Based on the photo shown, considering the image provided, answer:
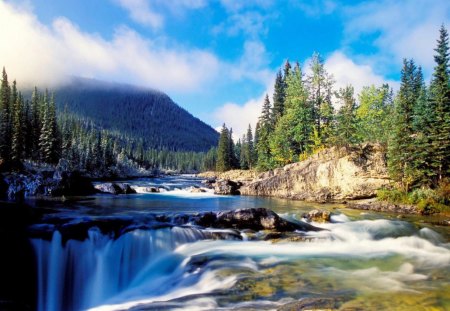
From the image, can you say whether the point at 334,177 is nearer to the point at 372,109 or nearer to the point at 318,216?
the point at 318,216

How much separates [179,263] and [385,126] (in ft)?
156

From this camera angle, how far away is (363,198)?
36875mm

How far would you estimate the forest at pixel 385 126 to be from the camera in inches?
1280

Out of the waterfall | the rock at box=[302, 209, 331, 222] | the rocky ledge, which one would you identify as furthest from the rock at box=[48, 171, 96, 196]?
the rock at box=[302, 209, 331, 222]

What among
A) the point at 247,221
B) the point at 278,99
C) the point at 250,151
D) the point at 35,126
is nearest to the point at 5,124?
the point at 35,126

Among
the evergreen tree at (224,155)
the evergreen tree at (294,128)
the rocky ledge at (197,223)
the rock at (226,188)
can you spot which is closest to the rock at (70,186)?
the rock at (226,188)

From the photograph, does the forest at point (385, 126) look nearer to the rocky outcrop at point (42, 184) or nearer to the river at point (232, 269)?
the river at point (232, 269)

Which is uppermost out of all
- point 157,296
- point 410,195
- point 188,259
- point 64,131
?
point 64,131

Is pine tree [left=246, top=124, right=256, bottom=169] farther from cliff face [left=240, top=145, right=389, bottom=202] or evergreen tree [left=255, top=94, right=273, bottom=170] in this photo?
cliff face [left=240, top=145, right=389, bottom=202]

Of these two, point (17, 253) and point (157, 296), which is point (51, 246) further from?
point (157, 296)

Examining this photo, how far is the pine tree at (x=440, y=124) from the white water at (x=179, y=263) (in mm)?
16116

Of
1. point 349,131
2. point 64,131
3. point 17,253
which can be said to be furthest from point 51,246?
point 64,131

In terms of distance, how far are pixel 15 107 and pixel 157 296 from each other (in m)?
70.8

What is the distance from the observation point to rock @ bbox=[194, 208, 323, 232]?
19375 millimetres
